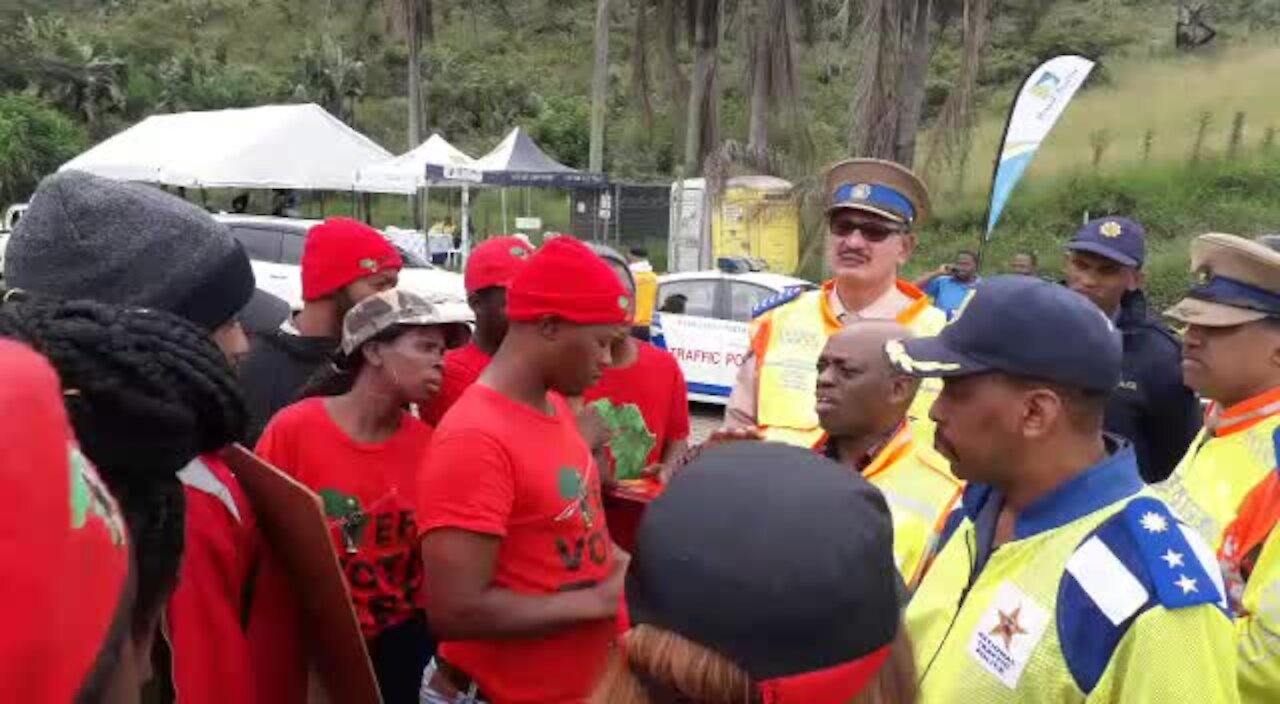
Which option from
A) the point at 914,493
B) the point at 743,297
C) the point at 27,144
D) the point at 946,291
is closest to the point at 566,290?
the point at 914,493

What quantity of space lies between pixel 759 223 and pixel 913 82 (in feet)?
10.9

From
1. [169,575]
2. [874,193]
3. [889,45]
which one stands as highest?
[889,45]

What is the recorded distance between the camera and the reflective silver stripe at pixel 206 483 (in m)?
1.71

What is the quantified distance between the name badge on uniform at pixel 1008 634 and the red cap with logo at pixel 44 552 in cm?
159

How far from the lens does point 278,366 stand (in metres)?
3.64

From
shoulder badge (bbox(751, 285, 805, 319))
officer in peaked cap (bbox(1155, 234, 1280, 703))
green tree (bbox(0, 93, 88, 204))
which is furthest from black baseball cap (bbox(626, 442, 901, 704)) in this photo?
green tree (bbox(0, 93, 88, 204))

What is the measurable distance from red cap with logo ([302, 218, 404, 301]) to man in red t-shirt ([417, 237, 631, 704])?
1530 millimetres

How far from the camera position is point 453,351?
3.80m

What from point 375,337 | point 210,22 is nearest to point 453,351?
point 375,337

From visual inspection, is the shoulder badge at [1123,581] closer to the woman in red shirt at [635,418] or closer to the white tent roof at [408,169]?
the woman in red shirt at [635,418]

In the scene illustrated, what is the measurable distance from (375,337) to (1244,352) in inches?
98.9

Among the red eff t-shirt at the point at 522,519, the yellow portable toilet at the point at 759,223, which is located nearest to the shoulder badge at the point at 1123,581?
the red eff t-shirt at the point at 522,519

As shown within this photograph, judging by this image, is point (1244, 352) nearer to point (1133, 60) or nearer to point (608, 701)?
point (608, 701)

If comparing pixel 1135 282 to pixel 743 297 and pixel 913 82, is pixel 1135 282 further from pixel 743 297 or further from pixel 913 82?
pixel 913 82
